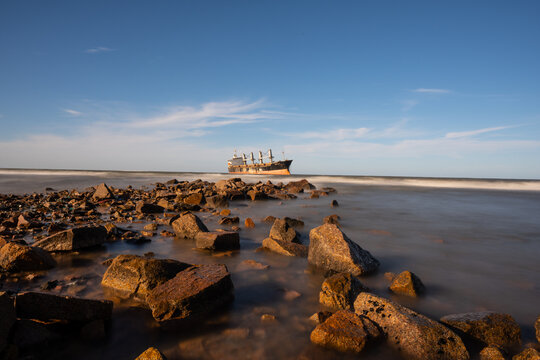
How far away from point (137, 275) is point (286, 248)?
2.88m

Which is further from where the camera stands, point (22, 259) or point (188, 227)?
point (188, 227)

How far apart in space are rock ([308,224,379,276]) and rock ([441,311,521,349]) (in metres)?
1.68

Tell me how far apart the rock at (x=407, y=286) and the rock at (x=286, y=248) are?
6.15 ft

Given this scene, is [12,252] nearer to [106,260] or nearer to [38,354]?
[106,260]

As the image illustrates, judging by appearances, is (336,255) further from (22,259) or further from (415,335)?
(22,259)

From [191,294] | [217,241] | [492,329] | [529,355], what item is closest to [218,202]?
[217,241]

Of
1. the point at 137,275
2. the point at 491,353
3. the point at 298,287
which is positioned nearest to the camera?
the point at 491,353

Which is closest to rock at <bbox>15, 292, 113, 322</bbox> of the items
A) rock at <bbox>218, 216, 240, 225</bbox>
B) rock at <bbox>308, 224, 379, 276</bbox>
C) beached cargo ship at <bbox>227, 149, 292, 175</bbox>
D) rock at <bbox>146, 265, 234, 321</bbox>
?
rock at <bbox>146, 265, 234, 321</bbox>

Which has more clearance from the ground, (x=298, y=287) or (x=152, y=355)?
(x=152, y=355)

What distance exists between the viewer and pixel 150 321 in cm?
308

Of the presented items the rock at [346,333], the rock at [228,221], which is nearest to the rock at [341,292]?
the rock at [346,333]

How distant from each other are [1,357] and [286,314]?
2.66 metres

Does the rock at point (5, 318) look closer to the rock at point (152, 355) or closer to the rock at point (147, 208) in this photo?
the rock at point (152, 355)

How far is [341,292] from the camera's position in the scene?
347 cm
